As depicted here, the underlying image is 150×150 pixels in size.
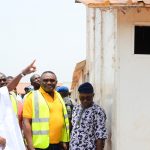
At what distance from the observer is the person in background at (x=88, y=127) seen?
23.0ft

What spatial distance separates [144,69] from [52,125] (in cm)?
145

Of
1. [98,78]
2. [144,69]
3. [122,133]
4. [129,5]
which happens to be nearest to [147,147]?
[122,133]

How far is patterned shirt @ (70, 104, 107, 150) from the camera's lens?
702cm

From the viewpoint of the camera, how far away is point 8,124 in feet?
20.3

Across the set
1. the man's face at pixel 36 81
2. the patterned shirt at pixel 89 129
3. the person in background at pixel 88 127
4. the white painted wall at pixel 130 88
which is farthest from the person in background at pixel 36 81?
the white painted wall at pixel 130 88

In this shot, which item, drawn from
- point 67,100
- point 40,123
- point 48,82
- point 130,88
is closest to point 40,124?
point 40,123

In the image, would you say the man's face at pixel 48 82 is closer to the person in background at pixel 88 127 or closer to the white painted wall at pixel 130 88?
the person in background at pixel 88 127

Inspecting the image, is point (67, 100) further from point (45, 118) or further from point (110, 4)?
point (110, 4)

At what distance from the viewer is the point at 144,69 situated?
23.1 ft

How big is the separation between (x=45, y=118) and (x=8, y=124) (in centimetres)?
84

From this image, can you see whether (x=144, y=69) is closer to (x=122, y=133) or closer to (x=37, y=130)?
(x=122, y=133)

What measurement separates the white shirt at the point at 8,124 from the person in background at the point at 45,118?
2.15 feet

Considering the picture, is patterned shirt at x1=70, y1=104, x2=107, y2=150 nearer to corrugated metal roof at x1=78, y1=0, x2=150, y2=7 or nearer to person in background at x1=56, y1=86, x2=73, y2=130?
person in background at x1=56, y1=86, x2=73, y2=130

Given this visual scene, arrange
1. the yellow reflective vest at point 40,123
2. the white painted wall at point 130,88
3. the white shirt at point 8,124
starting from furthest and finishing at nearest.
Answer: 1. the white painted wall at point 130,88
2. the yellow reflective vest at point 40,123
3. the white shirt at point 8,124
